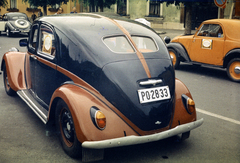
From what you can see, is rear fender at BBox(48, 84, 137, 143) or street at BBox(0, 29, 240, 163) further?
street at BBox(0, 29, 240, 163)

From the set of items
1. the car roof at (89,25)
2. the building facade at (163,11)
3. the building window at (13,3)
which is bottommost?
the car roof at (89,25)

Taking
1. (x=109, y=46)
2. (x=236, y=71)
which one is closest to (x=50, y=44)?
(x=109, y=46)

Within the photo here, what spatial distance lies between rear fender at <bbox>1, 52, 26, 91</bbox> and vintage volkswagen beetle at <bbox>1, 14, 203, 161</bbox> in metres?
1.03

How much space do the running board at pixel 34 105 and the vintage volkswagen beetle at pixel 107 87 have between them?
0.02 metres

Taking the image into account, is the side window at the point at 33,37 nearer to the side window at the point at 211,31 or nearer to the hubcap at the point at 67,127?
the hubcap at the point at 67,127

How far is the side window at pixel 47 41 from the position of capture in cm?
427

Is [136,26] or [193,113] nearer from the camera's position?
[193,113]

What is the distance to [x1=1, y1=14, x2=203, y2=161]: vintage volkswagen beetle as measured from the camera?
10.7 feet

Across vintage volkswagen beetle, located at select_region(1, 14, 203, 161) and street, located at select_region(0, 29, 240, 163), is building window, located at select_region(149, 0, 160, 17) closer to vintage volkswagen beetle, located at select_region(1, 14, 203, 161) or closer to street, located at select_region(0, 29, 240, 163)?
street, located at select_region(0, 29, 240, 163)

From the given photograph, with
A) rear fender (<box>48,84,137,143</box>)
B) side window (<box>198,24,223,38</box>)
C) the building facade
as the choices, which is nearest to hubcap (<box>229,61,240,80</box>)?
side window (<box>198,24,223,38</box>)

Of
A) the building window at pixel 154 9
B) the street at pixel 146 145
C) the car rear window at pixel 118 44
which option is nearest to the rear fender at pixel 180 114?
the street at pixel 146 145

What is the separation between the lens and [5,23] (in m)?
19.6

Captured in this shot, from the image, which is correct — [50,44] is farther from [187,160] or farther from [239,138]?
[239,138]

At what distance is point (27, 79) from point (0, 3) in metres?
21.6
